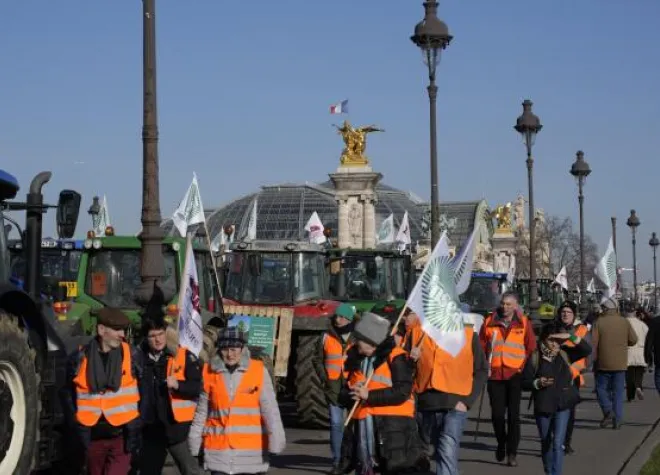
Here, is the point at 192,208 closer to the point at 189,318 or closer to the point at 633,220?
the point at 189,318

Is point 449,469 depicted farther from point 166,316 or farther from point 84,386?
point 166,316

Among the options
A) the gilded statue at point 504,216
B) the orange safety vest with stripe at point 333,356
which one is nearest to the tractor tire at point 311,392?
the orange safety vest with stripe at point 333,356

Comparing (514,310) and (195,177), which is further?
(195,177)

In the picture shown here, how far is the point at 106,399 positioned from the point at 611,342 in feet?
36.9

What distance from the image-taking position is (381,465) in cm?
852

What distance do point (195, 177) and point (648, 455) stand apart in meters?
7.00

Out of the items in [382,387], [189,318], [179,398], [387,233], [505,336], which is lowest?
[179,398]

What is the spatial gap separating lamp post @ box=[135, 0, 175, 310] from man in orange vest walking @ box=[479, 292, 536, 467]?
345 centimetres

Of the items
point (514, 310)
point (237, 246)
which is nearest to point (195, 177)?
point (237, 246)

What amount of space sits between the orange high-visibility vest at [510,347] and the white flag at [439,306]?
3.03 meters

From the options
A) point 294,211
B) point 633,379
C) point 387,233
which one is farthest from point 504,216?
point 633,379

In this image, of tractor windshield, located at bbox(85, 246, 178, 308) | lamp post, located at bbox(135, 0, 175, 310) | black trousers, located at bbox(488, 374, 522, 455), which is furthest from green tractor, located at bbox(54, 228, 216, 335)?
black trousers, located at bbox(488, 374, 522, 455)

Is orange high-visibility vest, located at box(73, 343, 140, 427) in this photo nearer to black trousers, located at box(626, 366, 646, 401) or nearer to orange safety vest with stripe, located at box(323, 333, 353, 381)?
orange safety vest with stripe, located at box(323, 333, 353, 381)

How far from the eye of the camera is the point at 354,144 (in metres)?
74.8
